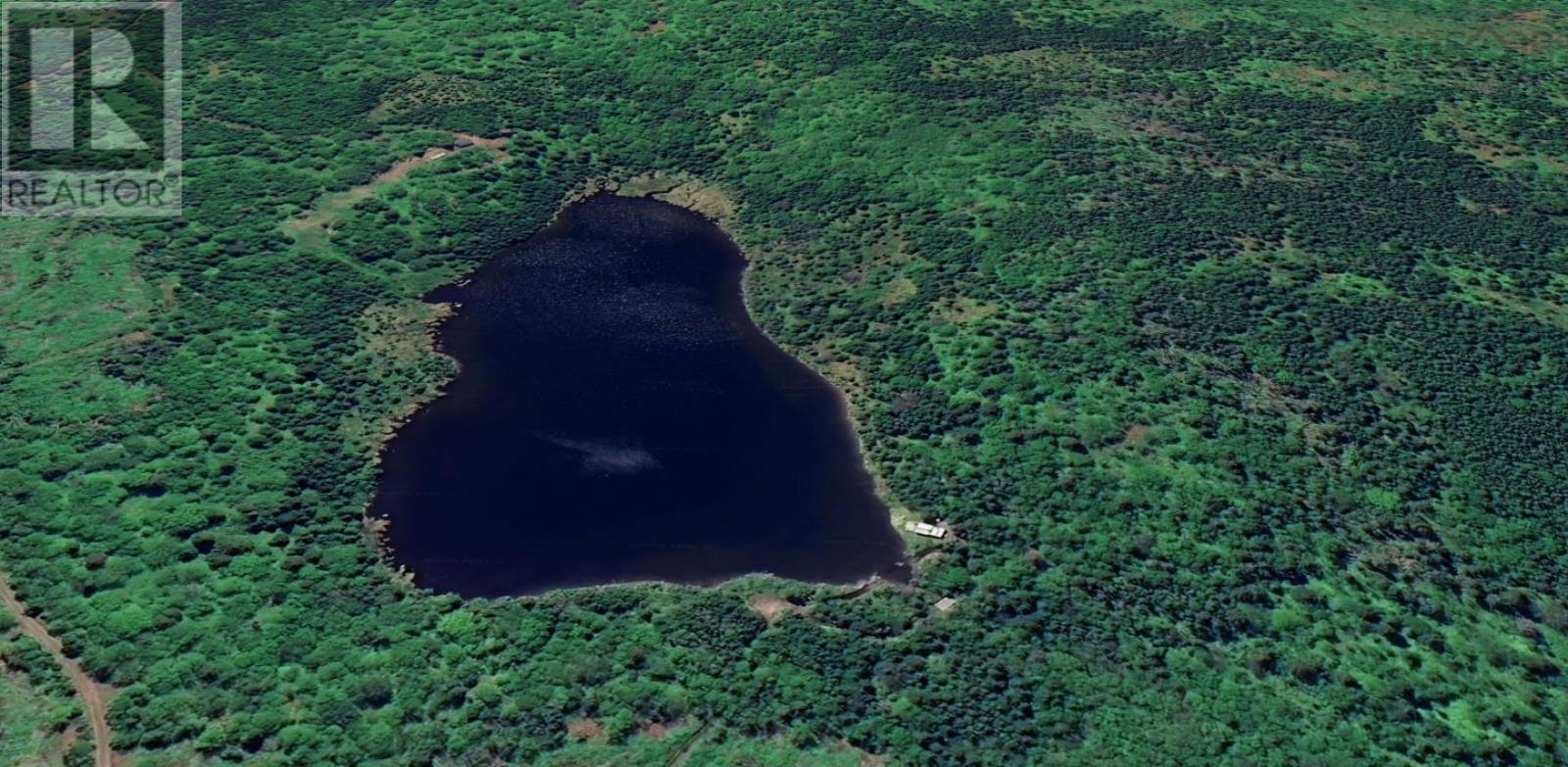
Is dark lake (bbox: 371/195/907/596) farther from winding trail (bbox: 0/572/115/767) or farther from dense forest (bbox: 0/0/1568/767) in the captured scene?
winding trail (bbox: 0/572/115/767)

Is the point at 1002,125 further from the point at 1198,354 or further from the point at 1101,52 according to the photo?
the point at 1198,354

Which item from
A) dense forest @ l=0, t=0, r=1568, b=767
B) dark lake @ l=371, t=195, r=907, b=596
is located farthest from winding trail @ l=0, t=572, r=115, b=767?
dark lake @ l=371, t=195, r=907, b=596

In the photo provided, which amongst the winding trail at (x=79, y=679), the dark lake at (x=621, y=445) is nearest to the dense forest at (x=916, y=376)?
the winding trail at (x=79, y=679)

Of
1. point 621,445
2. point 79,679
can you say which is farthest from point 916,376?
point 79,679

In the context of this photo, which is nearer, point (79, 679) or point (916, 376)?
point (79, 679)

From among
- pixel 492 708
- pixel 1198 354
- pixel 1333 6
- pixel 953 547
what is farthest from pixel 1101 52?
pixel 492 708

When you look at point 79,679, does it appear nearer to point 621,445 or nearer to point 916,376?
point 621,445

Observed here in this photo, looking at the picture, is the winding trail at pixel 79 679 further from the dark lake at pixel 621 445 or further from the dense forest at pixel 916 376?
the dark lake at pixel 621 445
